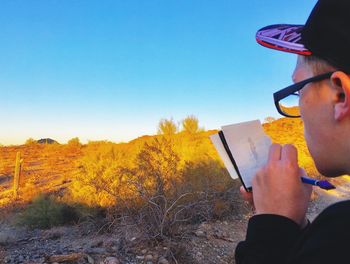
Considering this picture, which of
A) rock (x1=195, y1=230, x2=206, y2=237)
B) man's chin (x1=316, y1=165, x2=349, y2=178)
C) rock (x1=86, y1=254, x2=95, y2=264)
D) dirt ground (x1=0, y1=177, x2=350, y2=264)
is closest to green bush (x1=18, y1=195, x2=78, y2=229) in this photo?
dirt ground (x1=0, y1=177, x2=350, y2=264)

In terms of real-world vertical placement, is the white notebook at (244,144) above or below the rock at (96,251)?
above

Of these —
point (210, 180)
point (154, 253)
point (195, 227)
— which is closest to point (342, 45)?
point (154, 253)

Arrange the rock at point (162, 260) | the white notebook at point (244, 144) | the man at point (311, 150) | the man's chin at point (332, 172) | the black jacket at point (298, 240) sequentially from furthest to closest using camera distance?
1. the rock at point (162, 260)
2. the white notebook at point (244, 144)
3. the man's chin at point (332, 172)
4. the man at point (311, 150)
5. the black jacket at point (298, 240)

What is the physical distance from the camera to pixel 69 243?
6102 millimetres

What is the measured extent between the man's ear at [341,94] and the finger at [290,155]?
7.4 inches

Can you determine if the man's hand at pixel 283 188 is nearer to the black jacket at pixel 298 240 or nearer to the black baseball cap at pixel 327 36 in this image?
the black jacket at pixel 298 240

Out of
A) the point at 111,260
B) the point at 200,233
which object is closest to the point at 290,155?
the point at 111,260

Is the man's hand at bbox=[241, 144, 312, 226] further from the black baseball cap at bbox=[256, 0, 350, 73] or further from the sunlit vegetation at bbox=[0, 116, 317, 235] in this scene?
the sunlit vegetation at bbox=[0, 116, 317, 235]

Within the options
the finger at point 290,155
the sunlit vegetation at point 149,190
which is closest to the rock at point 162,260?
the sunlit vegetation at point 149,190

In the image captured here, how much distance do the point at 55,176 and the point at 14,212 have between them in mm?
6960

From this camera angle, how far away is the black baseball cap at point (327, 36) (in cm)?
81

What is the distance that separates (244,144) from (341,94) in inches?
17.3

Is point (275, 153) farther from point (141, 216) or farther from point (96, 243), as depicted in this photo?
point (96, 243)

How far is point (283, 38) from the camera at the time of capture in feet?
3.31
